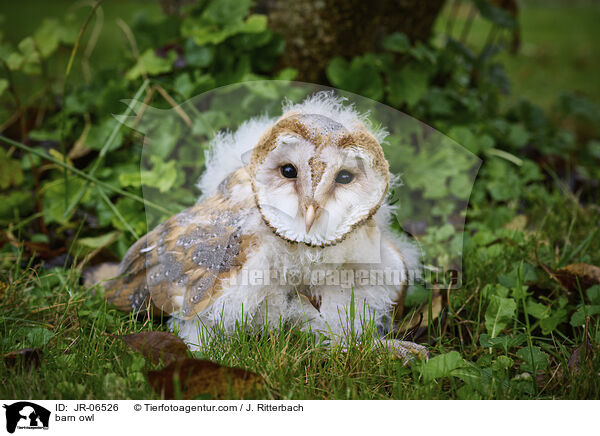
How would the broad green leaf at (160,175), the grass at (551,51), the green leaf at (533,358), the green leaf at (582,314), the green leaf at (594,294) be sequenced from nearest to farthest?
the green leaf at (533,358)
the green leaf at (582,314)
the green leaf at (594,294)
the broad green leaf at (160,175)
the grass at (551,51)

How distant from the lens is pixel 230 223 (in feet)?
4.66

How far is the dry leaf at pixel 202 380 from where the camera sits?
50.6 inches

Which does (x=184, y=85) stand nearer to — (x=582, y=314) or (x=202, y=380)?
(x=202, y=380)

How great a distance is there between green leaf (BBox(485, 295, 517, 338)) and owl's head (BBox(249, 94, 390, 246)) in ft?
2.05

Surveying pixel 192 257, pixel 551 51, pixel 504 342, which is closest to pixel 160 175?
pixel 192 257

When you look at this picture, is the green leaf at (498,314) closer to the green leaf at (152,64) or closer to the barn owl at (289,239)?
the barn owl at (289,239)

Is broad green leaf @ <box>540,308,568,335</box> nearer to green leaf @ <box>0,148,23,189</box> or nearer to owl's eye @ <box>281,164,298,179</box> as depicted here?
owl's eye @ <box>281,164,298,179</box>

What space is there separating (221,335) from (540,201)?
1777 millimetres

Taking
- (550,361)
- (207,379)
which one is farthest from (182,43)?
(550,361)
